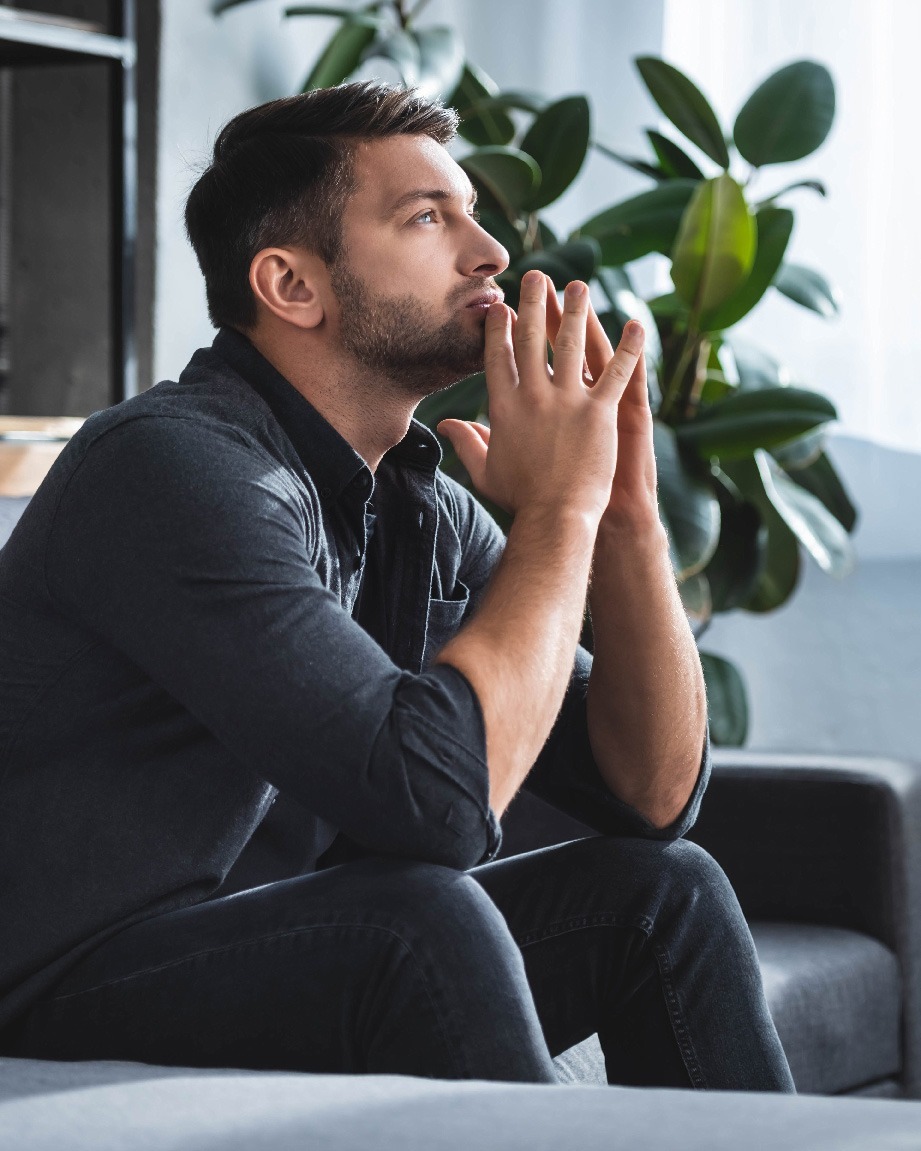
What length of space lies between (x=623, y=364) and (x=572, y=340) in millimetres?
45

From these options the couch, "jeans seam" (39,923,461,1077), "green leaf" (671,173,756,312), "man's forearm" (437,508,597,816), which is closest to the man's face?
"man's forearm" (437,508,597,816)

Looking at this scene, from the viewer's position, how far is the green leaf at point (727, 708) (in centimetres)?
252

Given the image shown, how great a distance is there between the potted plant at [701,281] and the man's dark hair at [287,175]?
3.16 ft

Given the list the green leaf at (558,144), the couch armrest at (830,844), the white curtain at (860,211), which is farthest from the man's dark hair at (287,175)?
the white curtain at (860,211)

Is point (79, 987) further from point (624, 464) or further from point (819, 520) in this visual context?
point (819, 520)

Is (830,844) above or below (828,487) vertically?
below

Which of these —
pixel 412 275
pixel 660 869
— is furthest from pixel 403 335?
pixel 660 869

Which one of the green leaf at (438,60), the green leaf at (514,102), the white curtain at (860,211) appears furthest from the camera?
the white curtain at (860,211)

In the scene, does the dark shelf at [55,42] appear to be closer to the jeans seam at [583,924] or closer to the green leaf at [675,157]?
the green leaf at [675,157]

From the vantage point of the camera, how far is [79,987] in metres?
0.97

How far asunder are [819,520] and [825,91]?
2.36ft

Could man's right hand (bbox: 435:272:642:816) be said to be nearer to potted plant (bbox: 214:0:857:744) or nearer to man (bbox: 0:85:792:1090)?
man (bbox: 0:85:792:1090)

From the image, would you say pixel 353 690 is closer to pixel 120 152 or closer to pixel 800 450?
pixel 120 152

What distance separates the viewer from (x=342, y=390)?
4.16ft
